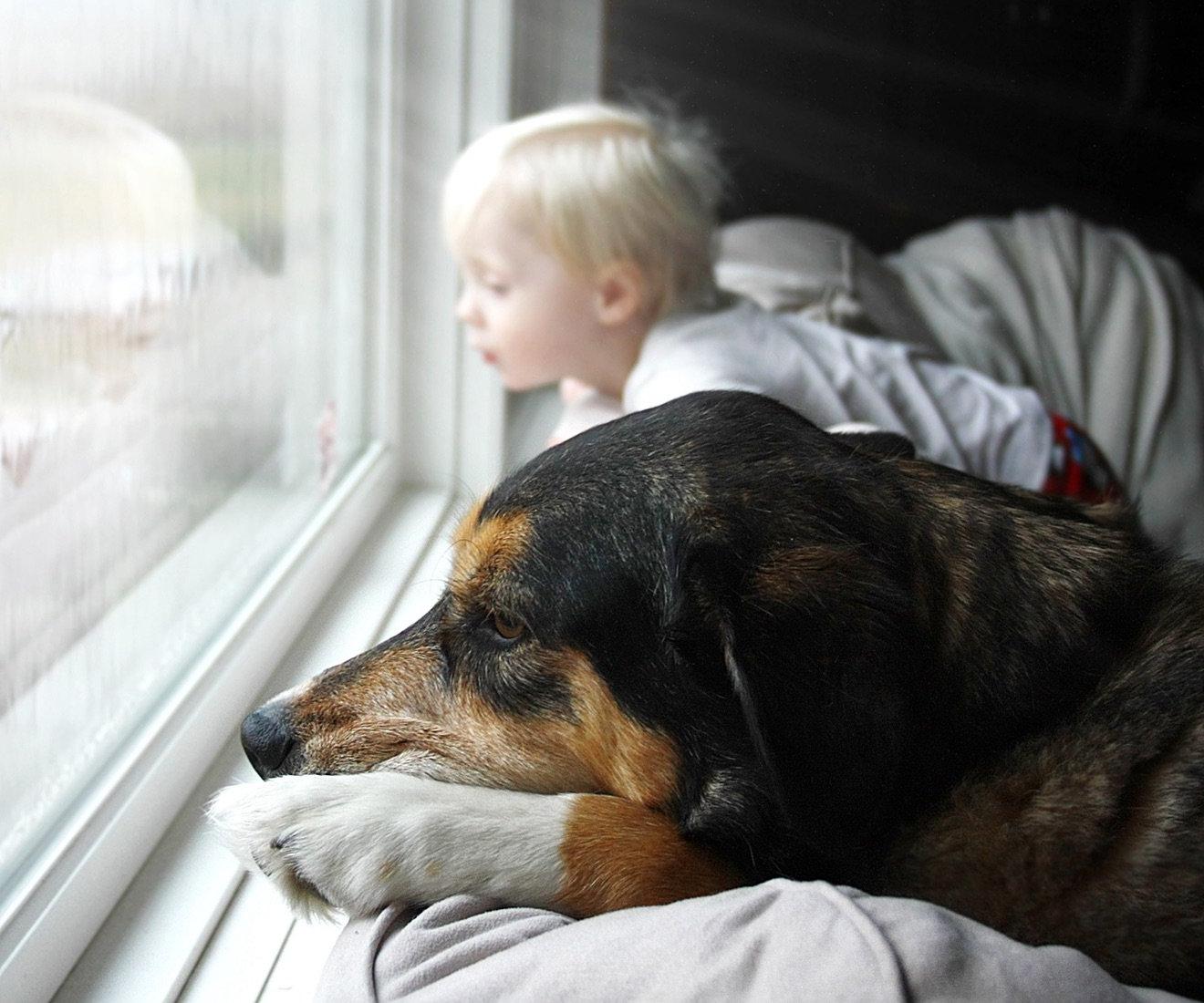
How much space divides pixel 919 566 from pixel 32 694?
0.79 metres

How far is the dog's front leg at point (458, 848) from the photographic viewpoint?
100 cm

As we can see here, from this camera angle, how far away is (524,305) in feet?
7.13

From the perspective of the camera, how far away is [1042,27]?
3199 mm

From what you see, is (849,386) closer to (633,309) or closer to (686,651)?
(633,309)

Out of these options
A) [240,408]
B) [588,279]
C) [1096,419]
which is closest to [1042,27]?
[1096,419]

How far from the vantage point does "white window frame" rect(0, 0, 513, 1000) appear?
43.1 inches

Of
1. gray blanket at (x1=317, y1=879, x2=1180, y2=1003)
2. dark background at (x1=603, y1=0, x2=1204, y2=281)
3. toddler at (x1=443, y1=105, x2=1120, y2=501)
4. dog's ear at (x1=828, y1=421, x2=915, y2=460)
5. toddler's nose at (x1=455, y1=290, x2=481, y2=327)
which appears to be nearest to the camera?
gray blanket at (x1=317, y1=879, x2=1180, y2=1003)

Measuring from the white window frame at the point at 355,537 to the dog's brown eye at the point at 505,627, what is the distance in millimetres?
278

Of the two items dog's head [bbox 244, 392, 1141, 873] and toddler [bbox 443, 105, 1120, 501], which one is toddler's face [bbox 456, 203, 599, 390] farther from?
dog's head [bbox 244, 392, 1141, 873]

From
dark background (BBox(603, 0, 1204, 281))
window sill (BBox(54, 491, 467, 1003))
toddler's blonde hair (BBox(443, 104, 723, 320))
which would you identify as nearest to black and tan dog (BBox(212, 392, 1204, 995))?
window sill (BBox(54, 491, 467, 1003))

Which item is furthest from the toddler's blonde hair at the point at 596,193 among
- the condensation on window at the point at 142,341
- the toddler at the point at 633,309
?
the condensation on window at the point at 142,341

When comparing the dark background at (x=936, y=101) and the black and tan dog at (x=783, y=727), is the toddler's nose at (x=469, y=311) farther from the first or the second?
the black and tan dog at (x=783, y=727)

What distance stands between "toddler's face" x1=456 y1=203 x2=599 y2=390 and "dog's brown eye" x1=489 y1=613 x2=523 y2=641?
108 centimetres

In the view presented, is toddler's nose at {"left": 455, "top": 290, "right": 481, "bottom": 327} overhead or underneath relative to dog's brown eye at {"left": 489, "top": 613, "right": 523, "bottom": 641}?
underneath
